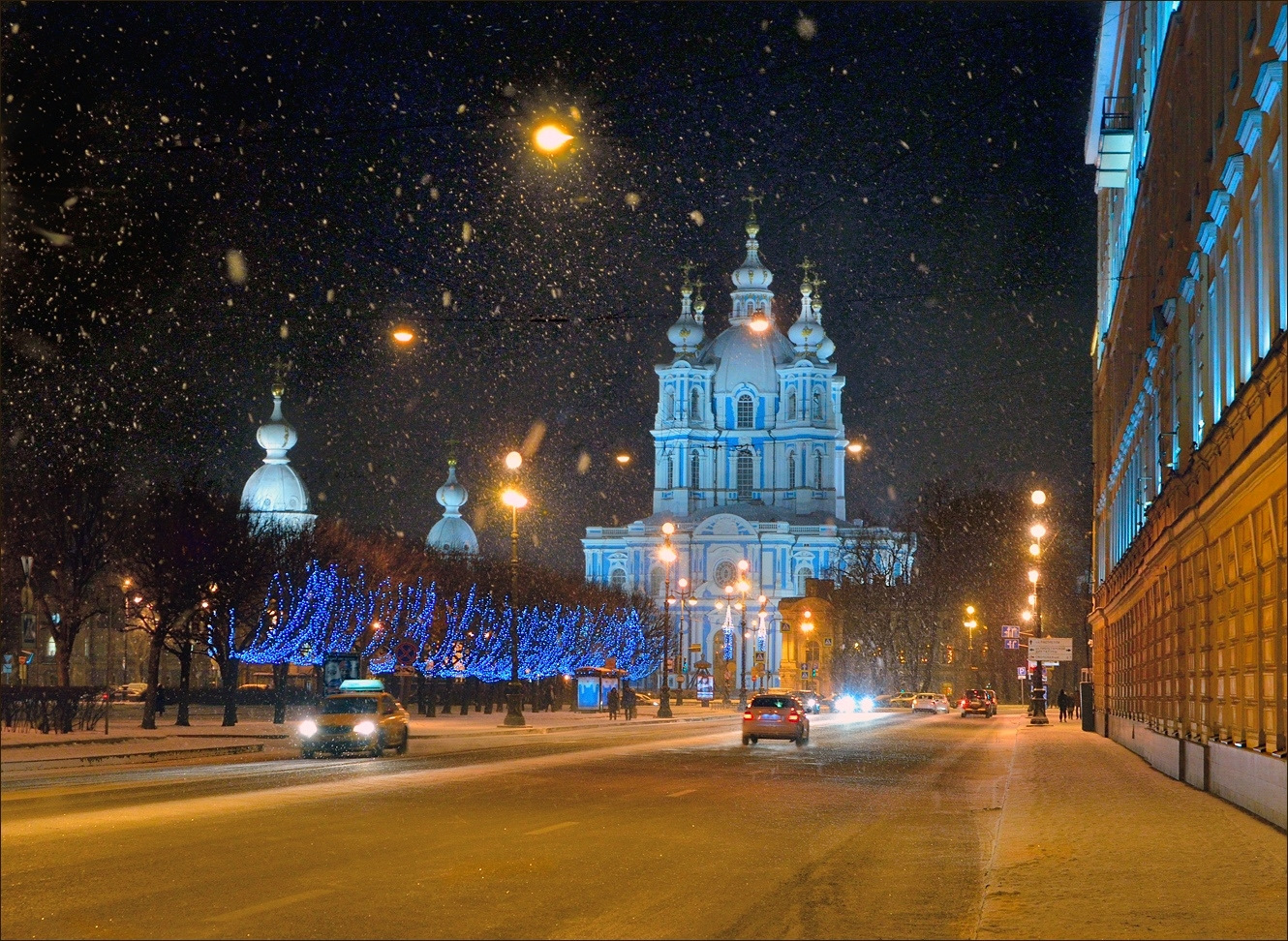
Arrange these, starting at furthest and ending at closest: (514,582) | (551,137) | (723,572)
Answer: (723,572) < (514,582) < (551,137)

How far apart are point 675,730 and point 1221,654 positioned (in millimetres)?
33560

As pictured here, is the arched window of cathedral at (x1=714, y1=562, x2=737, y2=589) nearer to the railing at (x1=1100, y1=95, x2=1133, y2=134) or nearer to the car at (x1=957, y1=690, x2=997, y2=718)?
the car at (x1=957, y1=690, x2=997, y2=718)

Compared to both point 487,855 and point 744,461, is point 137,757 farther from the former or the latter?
point 744,461

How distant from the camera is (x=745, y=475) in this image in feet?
529

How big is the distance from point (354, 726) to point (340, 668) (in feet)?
66.2

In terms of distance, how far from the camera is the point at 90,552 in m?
55.8

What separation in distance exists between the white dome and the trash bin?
103569 millimetres

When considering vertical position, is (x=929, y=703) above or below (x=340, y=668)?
below

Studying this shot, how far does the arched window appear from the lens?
161 meters

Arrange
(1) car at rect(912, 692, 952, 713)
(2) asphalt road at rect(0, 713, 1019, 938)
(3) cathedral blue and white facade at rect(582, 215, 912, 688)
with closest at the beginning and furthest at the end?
(2) asphalt road at rect(0, 713, 1019, 938) → (1) car at rect(912, 692, 952, 713) → (3) cathedral blue and white facade at rect(582, 215, 912, 688)

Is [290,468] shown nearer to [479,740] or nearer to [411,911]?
[479,740]

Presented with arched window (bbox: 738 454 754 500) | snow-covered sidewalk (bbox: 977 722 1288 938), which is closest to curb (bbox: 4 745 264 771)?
snow-covered sidewalk (bbox: 977 722 1288 938)

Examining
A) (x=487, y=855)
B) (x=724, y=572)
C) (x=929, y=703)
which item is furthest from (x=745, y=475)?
(x=487, y=855)

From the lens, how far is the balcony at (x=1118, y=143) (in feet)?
124
